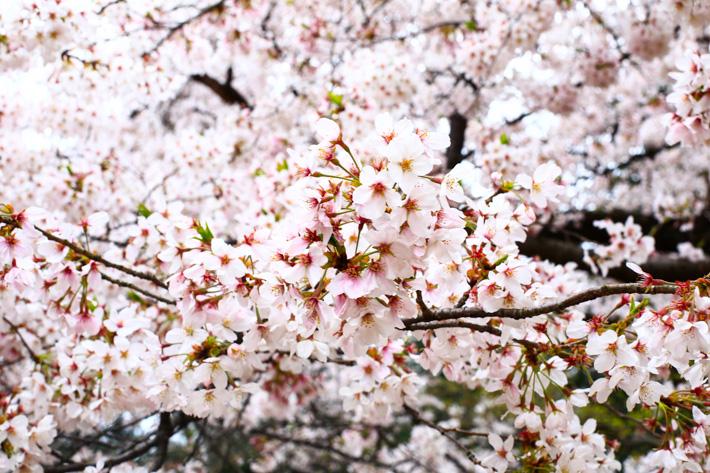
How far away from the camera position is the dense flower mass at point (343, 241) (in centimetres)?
155

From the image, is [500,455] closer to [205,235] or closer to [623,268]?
[205,235]

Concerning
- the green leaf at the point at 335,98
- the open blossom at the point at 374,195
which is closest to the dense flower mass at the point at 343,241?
the open blossom at the point at 374,195

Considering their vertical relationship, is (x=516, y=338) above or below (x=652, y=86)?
below

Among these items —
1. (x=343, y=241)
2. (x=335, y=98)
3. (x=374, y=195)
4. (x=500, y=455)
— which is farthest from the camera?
(x=335, y=98)

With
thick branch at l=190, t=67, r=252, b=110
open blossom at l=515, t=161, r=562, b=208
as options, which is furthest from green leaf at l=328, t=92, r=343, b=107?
thick branch at l=190, t=67, r=252, b=110

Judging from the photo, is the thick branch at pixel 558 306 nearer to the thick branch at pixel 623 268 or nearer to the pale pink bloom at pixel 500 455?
the pale pink bloom at pixel 500 455

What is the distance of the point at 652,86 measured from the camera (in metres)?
7.32

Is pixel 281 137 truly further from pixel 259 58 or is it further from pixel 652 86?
pixel 652 86

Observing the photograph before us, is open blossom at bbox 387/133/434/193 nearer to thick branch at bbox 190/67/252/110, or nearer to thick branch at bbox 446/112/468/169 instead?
thick branch at bbox 446/112/468/169

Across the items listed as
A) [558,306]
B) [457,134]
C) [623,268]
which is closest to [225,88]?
[457,134]

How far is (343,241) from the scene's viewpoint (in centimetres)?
149

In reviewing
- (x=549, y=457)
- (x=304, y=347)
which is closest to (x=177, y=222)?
(x=304, y=347)

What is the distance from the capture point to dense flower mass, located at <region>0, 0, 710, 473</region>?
1.55 m

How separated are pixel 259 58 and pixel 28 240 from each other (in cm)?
448
